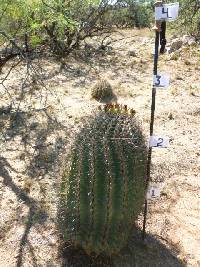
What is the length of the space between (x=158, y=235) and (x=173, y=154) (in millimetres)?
2181

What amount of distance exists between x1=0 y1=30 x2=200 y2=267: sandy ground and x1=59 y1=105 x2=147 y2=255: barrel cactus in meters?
0.39

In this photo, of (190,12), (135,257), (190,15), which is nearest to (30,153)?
(135,257)

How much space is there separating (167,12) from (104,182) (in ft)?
4.75

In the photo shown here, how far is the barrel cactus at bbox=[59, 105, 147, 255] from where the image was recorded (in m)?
3.63

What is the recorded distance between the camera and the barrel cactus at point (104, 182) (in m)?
3.63

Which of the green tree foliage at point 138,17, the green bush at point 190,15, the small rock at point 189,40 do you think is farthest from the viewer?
the green tree foliage at point 138,17

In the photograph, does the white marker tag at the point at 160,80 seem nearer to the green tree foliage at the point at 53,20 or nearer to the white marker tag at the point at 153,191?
the white marker tag at the point at 153,191

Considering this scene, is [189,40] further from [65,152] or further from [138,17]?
[138,17]

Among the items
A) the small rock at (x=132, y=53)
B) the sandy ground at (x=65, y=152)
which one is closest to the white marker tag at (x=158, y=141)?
the sandy ground at (x=65, y=152)

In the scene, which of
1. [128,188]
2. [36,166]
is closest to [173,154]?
[36,166]

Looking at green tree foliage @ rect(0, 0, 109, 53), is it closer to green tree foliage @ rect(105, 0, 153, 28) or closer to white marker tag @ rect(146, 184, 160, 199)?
white marker tag @ rect(146, 184, 160, 199)

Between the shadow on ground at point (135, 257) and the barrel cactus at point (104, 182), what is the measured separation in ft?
0.55

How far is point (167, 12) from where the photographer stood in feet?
11.8

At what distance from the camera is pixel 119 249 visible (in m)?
3.96
